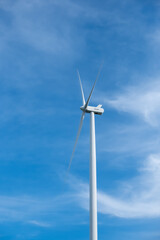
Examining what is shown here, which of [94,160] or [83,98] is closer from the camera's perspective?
[94,160]

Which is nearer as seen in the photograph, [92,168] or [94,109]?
[92,168]

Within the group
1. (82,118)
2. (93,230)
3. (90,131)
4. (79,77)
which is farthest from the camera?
(79,77)

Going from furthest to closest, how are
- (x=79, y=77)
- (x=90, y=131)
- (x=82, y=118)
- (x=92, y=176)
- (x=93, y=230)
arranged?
(x=79, y=77) → (x=82, y=118) → (x=90, y=131) → (x=92, y=176) → (x=93, y=230)

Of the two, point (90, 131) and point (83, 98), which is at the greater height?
point (83, 98)

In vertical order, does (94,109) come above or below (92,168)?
above

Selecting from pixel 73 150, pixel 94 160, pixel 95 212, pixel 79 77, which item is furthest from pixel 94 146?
pixel 79 77

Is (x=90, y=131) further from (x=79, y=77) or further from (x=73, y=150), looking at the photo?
(x=79, y=77)

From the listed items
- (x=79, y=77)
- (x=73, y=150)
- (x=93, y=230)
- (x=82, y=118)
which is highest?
(x=79, y=77)

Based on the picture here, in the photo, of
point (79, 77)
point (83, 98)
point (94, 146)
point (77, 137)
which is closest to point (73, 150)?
point (77, 137)

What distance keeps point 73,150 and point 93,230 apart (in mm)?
11657

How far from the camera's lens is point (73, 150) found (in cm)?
4112

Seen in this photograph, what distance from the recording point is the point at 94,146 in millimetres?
37719

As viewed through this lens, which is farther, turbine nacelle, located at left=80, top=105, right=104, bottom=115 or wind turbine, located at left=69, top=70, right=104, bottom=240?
Result: turbine nacelle, located at left=80, top=105, right=104, bottom=115

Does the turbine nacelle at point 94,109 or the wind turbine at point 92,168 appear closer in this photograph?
the wind turbine at point 92,168
